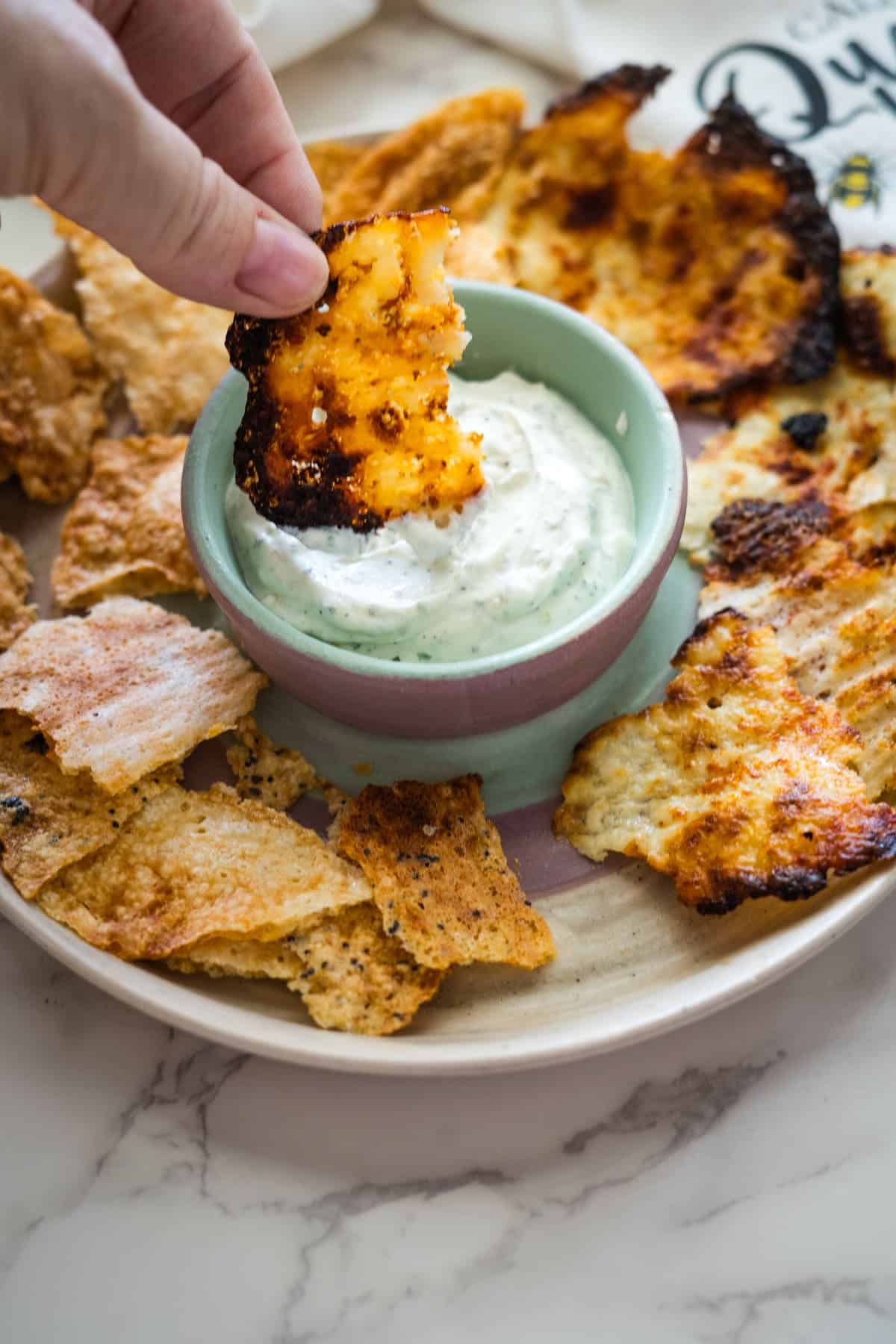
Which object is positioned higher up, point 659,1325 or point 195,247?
point 195,247

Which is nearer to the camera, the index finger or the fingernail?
the fingernail

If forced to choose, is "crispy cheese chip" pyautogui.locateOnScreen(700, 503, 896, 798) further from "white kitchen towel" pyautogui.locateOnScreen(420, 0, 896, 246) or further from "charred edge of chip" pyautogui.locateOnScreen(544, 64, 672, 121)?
"white kitchen towel" pyautogui.locateOnScreen(420, 0, 896, 246)

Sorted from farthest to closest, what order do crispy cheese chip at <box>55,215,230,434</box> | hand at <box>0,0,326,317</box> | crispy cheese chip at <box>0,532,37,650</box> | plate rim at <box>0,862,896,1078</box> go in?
crispy cheese chip at <box>55,215,230,434</box> < crispy cheese chip at <box>0,532,37,650</box> < plate rim at <box>0,862,896,1078</box> < hand at <box>0,0,326,317</box>

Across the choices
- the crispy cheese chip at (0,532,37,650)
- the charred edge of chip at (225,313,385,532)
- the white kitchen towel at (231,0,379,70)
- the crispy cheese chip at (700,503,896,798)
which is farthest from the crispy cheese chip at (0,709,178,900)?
the white kitchen towel at (231,0,379,70)

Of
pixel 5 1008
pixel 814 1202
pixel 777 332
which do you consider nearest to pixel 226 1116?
pixel 5 1008

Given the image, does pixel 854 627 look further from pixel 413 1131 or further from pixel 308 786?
pixel 413 1131
